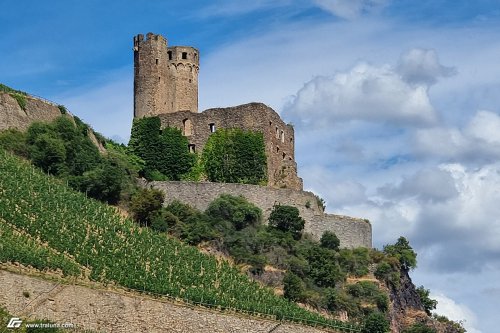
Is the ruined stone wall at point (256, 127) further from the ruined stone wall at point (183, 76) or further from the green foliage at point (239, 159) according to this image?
the ruined stone wall at point (183, 76)

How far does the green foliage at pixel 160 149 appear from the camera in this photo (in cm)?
7019

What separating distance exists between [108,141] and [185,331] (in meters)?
25.0

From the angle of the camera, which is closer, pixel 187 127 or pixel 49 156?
pixel 49 156

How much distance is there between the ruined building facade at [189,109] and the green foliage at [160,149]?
51cm

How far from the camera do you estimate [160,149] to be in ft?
232

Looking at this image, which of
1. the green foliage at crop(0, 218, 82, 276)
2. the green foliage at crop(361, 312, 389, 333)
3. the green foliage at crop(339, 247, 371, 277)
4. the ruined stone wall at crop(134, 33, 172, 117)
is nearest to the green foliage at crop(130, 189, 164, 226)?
the green foliage at crop(0, 218, 82, 276)

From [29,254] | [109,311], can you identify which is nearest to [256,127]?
[29,254]

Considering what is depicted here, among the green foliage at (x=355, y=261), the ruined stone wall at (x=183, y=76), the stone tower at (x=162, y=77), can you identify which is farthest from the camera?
the ruined stone wall at (x=183, y=76)

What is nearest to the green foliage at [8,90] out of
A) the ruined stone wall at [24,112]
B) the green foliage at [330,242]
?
the ruined stone wall at [24,112]

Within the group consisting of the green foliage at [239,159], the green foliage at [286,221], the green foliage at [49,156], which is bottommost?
the green foliage at [286,221]

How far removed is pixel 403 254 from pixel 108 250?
1781 centimetres

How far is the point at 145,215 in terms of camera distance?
62.9m

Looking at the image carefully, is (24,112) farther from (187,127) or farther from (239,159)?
(239,159)

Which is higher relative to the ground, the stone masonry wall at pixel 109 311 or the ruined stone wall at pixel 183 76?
the ruined stone wall at pixel 183 76
